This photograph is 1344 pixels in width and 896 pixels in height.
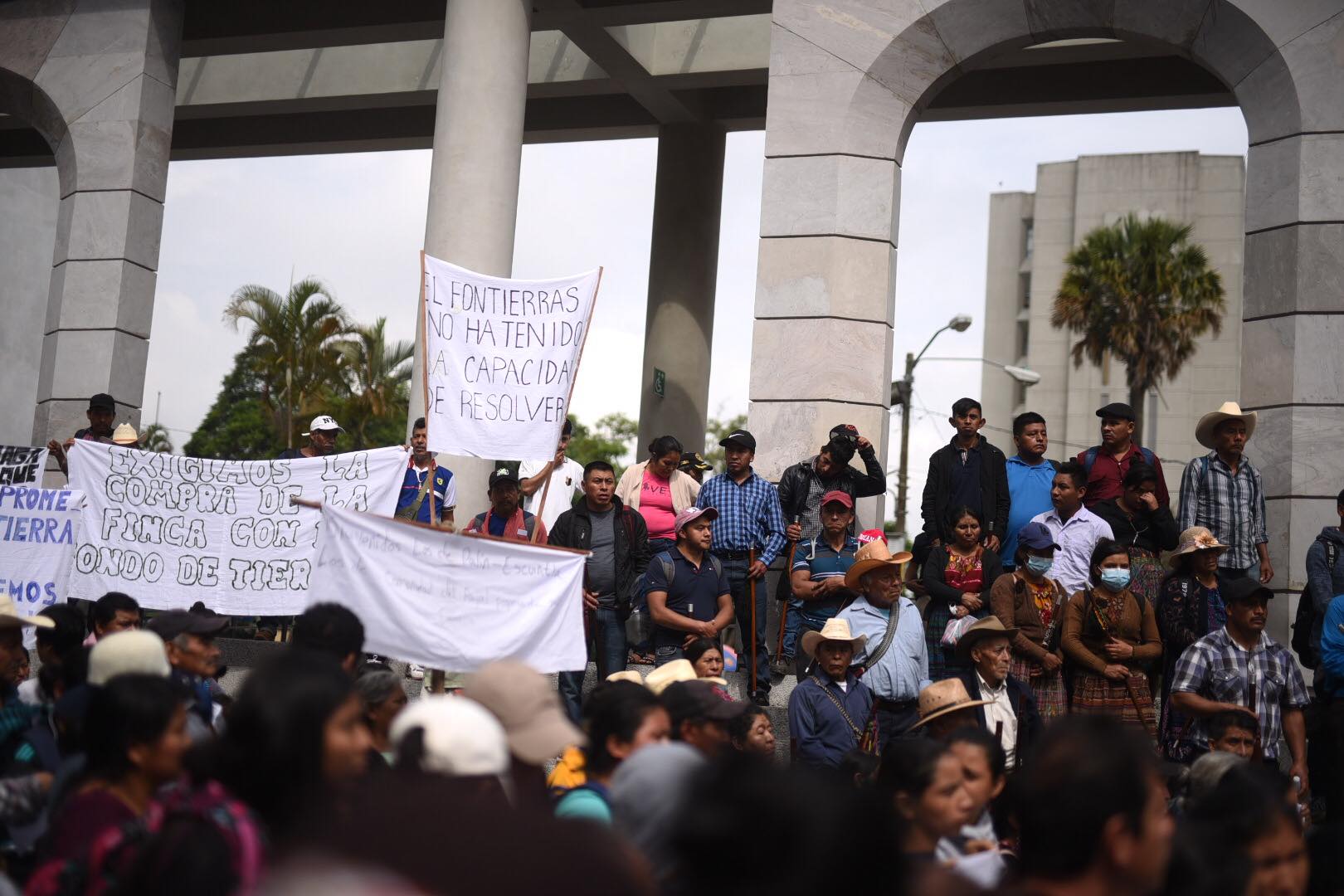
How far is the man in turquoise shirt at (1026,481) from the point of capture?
10.9 metres

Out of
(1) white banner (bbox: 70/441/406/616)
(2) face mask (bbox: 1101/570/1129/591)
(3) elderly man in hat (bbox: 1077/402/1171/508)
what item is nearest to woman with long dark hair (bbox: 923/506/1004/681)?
(2) face mask (bbox: 1101/570/1129/591)

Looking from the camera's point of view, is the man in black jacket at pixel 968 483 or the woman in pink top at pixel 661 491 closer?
the man in black jacket at pixel 968 483

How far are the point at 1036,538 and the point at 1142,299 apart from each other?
38.9 m

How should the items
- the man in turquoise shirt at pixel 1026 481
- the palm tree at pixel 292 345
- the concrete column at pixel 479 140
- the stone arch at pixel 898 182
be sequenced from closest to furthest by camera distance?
the man in turquoise shirt at pixel 1026 481 < the stone arch at pixel 898 182 < the concrete column at pixel 479 140 < the palm tree at pixel 292 345

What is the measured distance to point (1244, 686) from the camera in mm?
8531

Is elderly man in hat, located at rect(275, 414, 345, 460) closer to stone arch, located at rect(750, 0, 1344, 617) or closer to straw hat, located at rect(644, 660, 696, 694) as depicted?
stone arch, located at rect(750, 0, 1344, 617)

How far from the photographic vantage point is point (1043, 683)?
30.1 feet

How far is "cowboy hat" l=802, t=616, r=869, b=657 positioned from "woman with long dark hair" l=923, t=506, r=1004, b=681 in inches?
33.2

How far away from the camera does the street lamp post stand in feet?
93.8

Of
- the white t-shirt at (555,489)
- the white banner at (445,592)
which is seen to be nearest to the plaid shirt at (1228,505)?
the white banner at (445,592)

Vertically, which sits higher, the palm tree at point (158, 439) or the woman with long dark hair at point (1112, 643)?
the palm tree at point (158, 439)

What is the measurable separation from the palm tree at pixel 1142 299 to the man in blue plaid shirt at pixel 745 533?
3720 cm

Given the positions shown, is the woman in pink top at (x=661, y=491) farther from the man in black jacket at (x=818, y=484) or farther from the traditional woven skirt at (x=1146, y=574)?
the traditional woven skirt at (x=1146, y=574)

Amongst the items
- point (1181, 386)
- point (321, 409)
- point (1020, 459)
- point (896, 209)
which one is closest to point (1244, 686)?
point (1020, 459)
